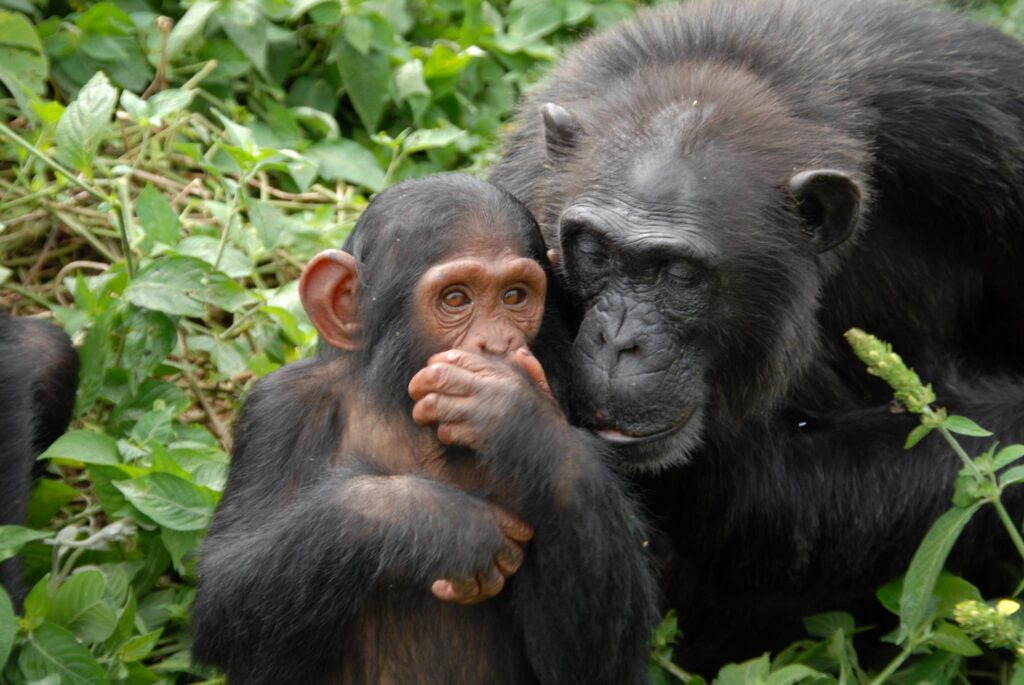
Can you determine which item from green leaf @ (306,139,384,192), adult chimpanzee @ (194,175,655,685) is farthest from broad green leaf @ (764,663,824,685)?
green leaf @ (306,139,384,192)

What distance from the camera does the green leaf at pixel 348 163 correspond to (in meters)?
8.98

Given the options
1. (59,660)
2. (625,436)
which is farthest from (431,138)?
(59,660)

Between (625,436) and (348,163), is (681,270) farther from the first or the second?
(348,163)

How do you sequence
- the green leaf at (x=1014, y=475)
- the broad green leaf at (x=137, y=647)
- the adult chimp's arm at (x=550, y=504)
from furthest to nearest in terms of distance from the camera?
the broad green leaf at (x=137, y=647)
the green leaf at (x=1014, y=475)
the adult chimp's arm at (x=550, y=504)

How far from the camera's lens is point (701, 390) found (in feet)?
20.1

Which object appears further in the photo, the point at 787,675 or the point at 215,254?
the point at 215,254

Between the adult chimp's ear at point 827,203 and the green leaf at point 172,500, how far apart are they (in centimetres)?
250

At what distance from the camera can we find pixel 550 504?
523 cm

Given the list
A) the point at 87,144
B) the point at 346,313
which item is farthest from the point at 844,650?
the point at 87,144

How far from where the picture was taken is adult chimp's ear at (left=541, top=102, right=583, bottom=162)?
6.47m

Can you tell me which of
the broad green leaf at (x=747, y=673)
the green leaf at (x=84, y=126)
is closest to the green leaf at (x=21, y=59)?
the green leaf at (x=84, y=126)

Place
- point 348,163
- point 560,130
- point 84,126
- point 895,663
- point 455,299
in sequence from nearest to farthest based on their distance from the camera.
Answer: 1. point 455,299
2. point 895,663
3. point 560,130
4. point 84,126
5. point 348,163

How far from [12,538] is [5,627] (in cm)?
48

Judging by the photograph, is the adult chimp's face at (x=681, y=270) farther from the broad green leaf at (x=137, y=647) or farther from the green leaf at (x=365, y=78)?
the green leaf at (x=365, y=78)
